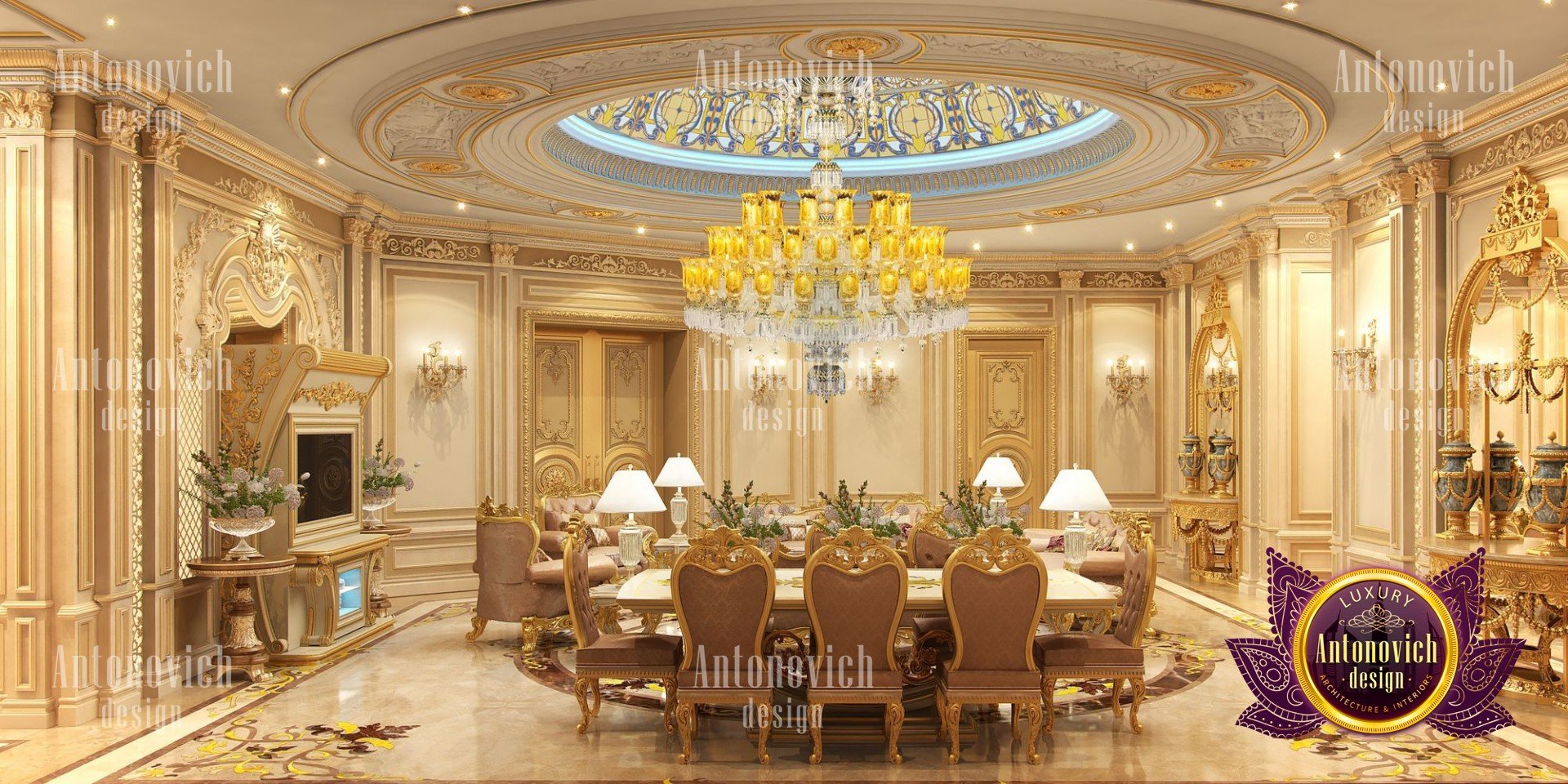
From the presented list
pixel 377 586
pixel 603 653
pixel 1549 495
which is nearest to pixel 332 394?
pixel 377 586

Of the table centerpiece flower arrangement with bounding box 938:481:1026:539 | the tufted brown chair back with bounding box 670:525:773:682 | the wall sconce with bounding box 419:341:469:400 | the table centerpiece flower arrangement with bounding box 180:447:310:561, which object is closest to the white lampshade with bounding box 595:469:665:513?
the tufted brown chair back with bounding box 670:525:773:682

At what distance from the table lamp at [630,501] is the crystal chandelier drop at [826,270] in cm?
169

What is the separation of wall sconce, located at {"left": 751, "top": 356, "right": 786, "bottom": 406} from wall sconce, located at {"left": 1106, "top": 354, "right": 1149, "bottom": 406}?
3.42 meters

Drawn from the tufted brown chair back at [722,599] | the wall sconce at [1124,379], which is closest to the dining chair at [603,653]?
the tufted brown chair back at [722,599]

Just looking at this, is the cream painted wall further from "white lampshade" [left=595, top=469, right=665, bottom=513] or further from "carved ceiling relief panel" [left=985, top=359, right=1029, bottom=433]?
"white lampshade" [left=595, top=469, right=665, bottom=513]

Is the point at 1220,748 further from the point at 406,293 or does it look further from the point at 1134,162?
the point at 406,293

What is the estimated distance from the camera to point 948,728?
491 centimetres

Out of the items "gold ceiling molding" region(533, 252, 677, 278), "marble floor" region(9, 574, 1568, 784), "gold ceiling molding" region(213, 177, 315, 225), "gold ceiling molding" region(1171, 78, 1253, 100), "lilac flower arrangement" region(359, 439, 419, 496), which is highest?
"gold ceiling molding" region(1171, 78, 1253, 100)

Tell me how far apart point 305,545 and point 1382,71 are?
6.75 m

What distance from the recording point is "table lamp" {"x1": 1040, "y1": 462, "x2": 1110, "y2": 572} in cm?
A: 575

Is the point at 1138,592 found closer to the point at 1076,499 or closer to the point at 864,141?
the point at 1076,499

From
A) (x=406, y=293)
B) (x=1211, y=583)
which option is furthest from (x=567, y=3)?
(x=1211, y=583)

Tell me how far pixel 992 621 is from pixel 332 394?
187 inches

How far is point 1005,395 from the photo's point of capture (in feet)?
39.1
